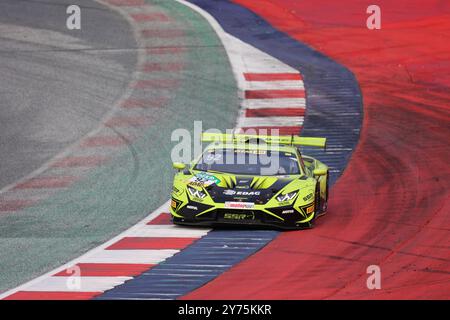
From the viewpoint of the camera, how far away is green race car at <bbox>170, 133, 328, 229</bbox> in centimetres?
1948

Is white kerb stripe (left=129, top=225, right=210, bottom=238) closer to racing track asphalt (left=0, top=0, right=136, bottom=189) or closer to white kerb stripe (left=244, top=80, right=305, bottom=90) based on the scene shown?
racing track asphalt (left=0, top=0, right=136, bottom=189)

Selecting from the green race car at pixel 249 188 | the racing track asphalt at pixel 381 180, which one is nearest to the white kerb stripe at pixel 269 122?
the racing track asphalt at pixel 381 180

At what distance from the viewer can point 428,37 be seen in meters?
34.7

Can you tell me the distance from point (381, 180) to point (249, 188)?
438cm

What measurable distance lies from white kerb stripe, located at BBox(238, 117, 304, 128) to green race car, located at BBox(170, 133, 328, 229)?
6759mm

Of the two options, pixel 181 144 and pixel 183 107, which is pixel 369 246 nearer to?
pixel 181 144

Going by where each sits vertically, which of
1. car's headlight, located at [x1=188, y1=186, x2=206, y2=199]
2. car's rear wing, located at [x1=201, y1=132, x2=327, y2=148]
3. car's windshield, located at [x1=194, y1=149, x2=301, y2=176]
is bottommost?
car's headlight, located at [x1=188, y1=186, x2=206, y2=199]

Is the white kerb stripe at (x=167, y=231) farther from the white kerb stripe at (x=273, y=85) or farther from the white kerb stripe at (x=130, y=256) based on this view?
the white kerb stripe at (x=273, y=85)

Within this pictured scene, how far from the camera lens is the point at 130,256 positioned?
1820cm

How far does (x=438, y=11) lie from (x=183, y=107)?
36.5ft

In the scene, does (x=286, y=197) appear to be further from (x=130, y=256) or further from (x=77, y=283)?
(x=77, y=283)

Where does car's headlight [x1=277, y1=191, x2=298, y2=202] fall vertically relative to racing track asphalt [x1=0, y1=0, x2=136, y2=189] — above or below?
below

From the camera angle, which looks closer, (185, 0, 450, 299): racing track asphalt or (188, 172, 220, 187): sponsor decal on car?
(185, 0, 450, 299): racing track asphalt

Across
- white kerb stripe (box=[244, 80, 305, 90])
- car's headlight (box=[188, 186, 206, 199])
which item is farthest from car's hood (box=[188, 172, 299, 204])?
white kerb stripe (box=[244, 80, 305, 90])
